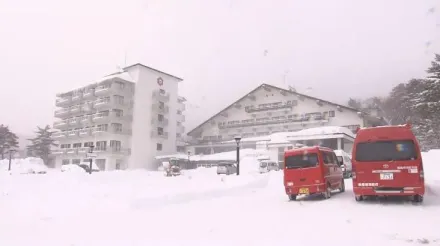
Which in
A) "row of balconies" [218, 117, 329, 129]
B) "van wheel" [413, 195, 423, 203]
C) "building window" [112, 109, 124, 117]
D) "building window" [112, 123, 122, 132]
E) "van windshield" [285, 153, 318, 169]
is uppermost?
"building window" [112, 109, 124, 117]

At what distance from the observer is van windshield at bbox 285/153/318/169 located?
13922 mm

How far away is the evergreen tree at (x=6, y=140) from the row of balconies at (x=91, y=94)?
12312 mm

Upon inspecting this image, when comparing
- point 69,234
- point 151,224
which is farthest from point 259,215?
point 69,234

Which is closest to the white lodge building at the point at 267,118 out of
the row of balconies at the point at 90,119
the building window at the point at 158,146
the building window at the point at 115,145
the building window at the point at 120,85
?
the building window at the point at 158,146

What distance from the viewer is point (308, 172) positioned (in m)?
13.9

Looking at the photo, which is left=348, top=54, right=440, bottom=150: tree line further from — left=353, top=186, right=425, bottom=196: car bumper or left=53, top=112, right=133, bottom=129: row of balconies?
left=53, top=112, right=133, bottom=129: row of balconies

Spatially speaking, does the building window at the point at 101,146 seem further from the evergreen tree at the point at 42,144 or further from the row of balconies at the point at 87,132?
the evergreen tree at the point at 42,144

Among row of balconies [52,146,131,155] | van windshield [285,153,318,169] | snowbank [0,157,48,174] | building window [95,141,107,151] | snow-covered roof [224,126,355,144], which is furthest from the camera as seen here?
building window [95,141,107,151]

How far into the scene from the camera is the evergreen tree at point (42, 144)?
76.1 m

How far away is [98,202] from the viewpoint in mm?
12727

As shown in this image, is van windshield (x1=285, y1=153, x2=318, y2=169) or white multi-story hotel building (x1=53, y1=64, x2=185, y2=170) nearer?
van windshield (x1=285, y1=153, x2=318, y2=169)

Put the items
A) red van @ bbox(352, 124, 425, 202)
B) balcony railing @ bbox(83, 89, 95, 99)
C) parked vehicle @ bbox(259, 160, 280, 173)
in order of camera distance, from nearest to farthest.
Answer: red van @ bbox(352, 124, 425, 202)
parked vehicle @ bbox(259, 160, 280, 173)
balcony railing @ bbox(83, 89, 95, 99)

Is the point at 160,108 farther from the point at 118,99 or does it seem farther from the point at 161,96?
the point at 118,99

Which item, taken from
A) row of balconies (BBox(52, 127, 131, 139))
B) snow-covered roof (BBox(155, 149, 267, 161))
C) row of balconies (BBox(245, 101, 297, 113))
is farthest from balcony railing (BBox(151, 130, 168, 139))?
row of balconies (BBox(245, 101, 297, 113))
